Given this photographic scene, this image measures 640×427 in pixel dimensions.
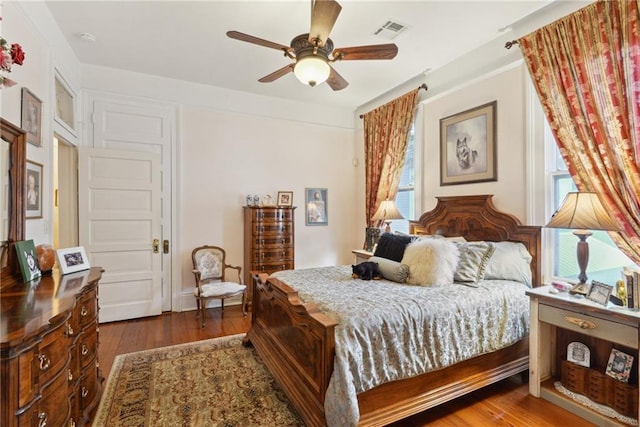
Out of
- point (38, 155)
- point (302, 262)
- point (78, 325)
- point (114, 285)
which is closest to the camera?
point (78, 325)

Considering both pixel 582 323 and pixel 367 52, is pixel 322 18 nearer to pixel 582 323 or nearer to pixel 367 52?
pixel 367 52

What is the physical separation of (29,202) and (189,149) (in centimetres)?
220

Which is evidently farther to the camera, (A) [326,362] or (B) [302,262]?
(B) [302,262]

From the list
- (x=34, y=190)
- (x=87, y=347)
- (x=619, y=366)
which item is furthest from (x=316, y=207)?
(x=619, y=366)

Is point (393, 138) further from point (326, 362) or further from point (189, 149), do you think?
point (326, 362)

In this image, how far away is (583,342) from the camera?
2293 millimetres

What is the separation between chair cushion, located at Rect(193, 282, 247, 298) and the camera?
3724mm

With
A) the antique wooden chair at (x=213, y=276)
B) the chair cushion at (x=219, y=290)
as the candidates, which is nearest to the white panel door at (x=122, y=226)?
the antique wooden chair at (x=213, y=276)

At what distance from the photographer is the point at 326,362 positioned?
5.51 ft

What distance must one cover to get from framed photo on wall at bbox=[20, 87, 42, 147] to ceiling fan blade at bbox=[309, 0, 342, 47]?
2150mm

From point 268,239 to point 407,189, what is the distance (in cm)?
215

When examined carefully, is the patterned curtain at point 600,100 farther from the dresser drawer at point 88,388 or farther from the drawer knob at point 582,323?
the dresser drawer at point 88,388

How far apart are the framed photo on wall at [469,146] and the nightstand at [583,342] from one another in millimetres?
1454

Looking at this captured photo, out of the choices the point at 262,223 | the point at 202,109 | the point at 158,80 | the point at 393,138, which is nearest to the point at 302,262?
the point at 262,223
